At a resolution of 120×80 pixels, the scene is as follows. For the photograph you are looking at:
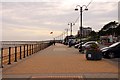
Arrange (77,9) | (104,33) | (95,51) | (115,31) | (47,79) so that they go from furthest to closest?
(104,33)
(115,31)
(77,9)
(95,51)
(47,79)

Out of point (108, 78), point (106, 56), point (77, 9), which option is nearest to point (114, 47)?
point (106, 56)

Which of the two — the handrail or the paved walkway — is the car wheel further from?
the handrail

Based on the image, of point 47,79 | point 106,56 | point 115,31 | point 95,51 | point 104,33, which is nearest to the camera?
point 47,79

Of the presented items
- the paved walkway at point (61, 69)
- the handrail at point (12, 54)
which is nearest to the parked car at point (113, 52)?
the paved walkway at point (61, 69)

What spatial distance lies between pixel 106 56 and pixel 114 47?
3.46 feet

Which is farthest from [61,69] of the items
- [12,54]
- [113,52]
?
[113,52]

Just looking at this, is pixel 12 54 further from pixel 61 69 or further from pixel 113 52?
pixel 113 52

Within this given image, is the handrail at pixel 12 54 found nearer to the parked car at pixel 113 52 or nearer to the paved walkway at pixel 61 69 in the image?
the paved walkway at pixel 61 69

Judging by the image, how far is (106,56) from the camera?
2516 centimetres

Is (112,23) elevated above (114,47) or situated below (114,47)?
above

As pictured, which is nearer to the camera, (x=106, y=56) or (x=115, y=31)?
(x=106, y=56)

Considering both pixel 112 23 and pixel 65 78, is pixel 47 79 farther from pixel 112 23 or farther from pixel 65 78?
pixel 112 23

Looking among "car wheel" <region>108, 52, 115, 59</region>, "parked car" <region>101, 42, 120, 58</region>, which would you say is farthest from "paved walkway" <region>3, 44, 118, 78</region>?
"car wheel" <region>108, 52, 115, 59</region>

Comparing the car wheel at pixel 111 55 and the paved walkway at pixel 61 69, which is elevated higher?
the car wheel at pixel 111 55
